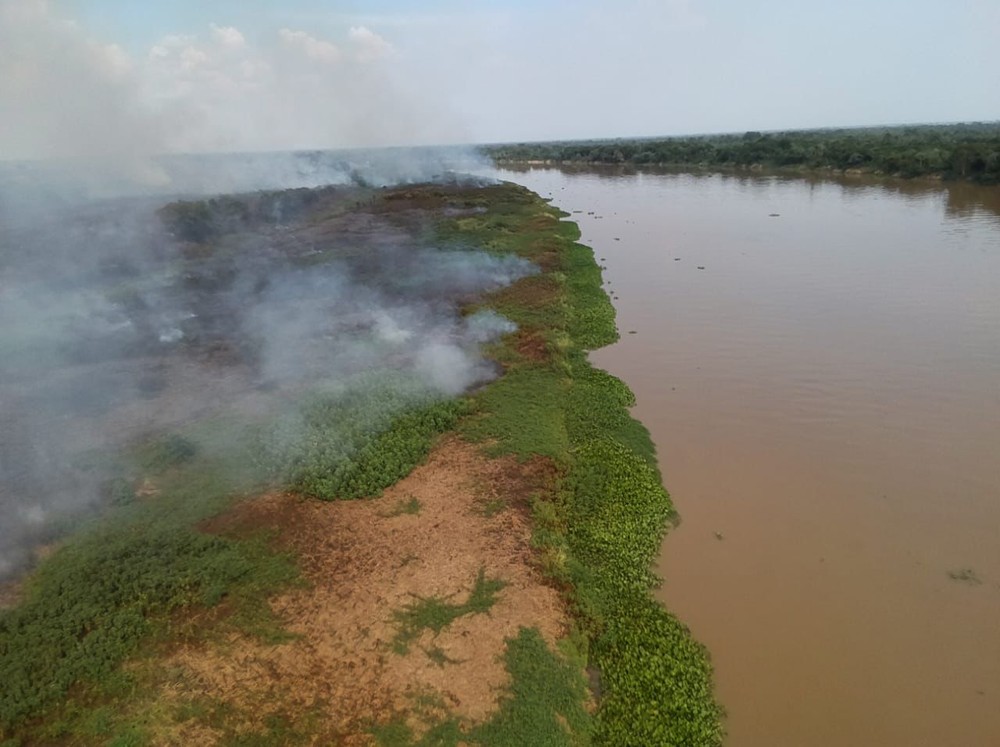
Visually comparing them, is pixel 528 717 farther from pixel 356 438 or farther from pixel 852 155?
pixel 852 155

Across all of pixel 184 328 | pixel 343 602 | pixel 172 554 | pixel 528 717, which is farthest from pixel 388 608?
pixel 184 328

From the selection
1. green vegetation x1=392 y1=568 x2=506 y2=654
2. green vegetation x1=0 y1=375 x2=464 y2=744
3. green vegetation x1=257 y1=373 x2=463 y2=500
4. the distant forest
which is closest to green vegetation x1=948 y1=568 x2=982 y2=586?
green vegetation x1=392 y1=568 x2=506 y2=654

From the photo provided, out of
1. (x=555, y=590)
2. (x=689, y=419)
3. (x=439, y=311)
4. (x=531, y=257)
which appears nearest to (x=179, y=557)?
(x=555, y=590)

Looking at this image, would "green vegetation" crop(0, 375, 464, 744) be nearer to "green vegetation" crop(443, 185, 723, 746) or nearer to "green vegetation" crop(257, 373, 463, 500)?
"green vegetation" crop(257, 373, 463, 500)

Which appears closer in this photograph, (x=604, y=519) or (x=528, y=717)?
(x=528, y=717)

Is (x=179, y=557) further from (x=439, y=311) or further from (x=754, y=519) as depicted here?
(x=439, y=311)

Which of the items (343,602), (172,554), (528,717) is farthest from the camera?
(172,554)
